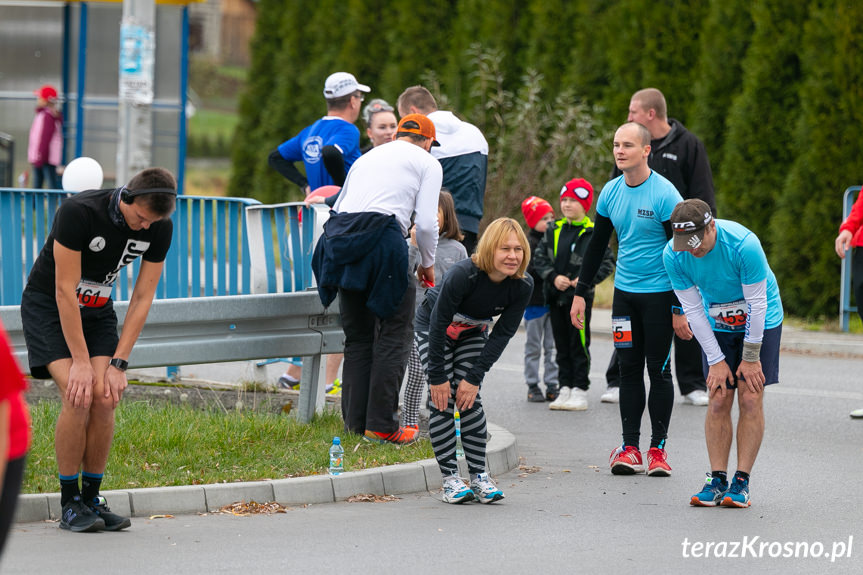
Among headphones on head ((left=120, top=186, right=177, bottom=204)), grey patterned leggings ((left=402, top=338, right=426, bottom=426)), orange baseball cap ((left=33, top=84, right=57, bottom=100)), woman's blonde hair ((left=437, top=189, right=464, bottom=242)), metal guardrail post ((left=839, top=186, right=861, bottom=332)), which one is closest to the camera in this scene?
headphones on head ((left=120, top=186, right=177, bottom=204))

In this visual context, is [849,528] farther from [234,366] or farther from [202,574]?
[234,366]

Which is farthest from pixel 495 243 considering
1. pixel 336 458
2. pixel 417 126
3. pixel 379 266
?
pixel 417 126

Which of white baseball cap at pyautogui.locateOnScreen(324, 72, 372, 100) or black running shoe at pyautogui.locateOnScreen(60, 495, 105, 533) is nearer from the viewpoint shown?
black running shoe at pyautogui.locateOnScreen(60, 495, 105, 533)

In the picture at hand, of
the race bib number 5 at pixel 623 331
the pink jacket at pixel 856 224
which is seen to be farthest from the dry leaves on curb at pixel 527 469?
the pink jacket at pixel 856 224

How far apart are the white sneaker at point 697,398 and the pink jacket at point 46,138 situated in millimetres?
11044

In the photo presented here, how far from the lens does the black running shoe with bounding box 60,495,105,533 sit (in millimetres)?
6022

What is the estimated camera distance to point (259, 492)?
6.75 meters

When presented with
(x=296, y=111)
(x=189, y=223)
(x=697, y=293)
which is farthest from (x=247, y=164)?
(x=697, y=293)

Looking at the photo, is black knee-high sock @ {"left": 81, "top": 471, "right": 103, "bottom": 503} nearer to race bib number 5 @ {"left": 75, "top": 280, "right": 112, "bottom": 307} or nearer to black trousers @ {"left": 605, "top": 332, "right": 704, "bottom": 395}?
race bib number 5 @ {"left": 75, "top": 280, "right": 112, "bottom": 307}

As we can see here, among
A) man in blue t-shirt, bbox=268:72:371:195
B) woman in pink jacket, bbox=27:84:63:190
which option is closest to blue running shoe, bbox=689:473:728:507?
man in blue t-shirt, bbox=268:72:371:195

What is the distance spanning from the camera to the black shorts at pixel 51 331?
5.98m

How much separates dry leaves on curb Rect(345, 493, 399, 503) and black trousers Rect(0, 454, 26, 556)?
416cm

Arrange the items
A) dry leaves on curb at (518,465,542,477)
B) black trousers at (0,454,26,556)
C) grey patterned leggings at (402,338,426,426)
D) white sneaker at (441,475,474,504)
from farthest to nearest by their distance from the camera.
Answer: grey patterned leggings at (402,338,426,426)
dry leaves on curb at (518,465,542,477)
white sneaker at (441,475,474,504)
black trousers at (0,454,26,556)

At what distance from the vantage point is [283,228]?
8.98 m
